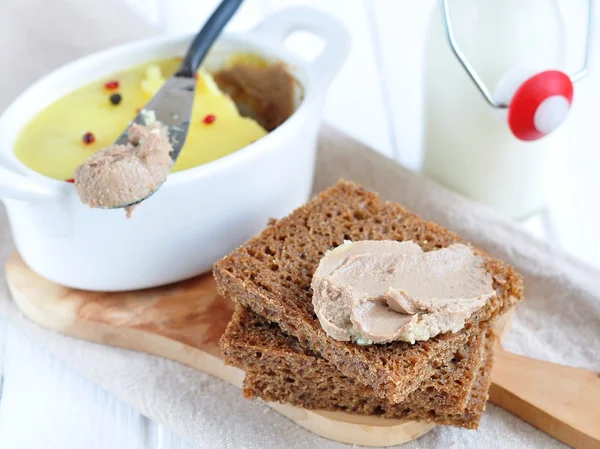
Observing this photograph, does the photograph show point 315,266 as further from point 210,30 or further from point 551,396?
point 210,30

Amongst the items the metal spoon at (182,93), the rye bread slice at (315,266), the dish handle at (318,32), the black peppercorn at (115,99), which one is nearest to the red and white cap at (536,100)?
the rye bread slice at (315,266)

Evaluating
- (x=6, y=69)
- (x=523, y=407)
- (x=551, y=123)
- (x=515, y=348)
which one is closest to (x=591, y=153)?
(x=551, y=123)

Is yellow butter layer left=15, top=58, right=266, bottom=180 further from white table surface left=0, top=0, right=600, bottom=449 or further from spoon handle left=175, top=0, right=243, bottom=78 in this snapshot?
white table surface left=0, top=0, right=600, bottom=449

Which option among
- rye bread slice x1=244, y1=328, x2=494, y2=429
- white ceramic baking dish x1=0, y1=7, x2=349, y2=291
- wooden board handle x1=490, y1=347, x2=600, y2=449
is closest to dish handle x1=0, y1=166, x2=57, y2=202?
white ceramic baking dish x1=0, y1=7, x2=349, y2=291

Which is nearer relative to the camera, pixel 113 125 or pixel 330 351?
pixel 330 351

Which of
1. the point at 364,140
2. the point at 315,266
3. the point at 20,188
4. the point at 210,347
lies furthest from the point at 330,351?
the point at 364,140

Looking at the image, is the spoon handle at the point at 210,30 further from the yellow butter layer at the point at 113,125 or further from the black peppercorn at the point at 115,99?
the black peppercorn at the point at 115,99
